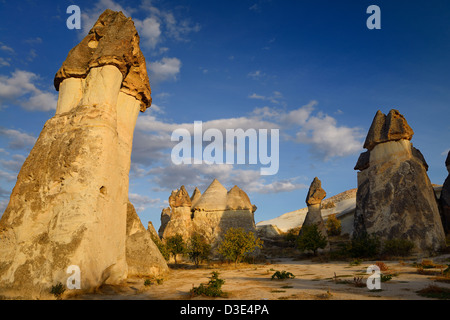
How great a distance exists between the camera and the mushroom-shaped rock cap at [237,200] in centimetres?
2982

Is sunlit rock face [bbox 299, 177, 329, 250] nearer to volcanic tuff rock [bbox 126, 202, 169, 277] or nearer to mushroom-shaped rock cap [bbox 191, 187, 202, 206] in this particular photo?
mushroom-shaped rock cap [bbox 191, 187, 202, 206]

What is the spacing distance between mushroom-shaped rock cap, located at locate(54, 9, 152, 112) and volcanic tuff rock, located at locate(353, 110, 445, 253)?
70.4 ft

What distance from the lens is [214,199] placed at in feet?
102

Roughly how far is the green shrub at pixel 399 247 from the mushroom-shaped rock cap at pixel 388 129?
886cm

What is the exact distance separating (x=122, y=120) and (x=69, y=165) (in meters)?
4.52

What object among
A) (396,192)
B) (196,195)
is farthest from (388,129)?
(196,195)

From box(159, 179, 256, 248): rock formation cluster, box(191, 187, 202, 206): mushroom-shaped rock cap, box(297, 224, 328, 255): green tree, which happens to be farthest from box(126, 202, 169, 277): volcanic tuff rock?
box(191, 187, 202, 206): mushroom-shaped rock cap

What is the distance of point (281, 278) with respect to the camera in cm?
1250

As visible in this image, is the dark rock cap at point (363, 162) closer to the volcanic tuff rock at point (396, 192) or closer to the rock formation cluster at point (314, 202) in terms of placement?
the volcanic tuff rock at point (396, 192)

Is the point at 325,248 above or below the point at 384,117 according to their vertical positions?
below

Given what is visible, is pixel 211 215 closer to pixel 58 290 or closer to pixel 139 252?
pixel 139 252

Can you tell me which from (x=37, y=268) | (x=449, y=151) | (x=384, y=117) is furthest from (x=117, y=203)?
(x=449, y=151)
